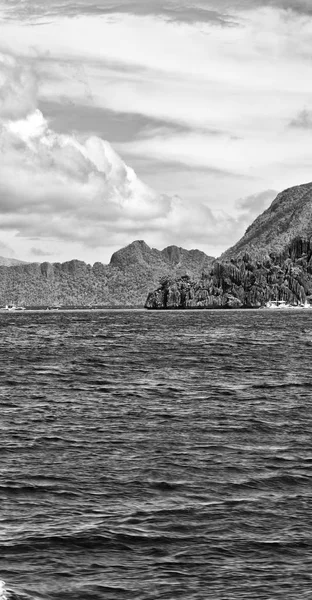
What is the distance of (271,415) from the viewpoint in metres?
40.8

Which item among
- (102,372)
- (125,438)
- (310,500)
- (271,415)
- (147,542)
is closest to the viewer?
(147,542)

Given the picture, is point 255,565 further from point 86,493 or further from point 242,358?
point 242,358

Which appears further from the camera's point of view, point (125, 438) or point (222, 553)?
point (125, 438)

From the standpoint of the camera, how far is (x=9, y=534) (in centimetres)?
2125

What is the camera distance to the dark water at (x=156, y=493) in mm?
18547

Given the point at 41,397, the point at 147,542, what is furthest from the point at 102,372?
the point at 147,542

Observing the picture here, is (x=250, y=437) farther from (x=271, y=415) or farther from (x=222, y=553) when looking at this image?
(x=222, y=553)

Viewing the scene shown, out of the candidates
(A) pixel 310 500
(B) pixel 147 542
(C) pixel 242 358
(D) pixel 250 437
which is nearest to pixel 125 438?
(D) pixel 250 437

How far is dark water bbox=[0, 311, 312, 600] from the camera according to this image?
60.8ft

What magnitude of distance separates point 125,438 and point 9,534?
1344cm

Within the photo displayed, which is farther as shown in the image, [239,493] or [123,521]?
[239,493]

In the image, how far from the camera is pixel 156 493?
2542 cm

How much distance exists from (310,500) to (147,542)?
20.8 ft

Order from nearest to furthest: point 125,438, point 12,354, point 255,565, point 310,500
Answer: point 255,565, point 310,500, point 125,438, point 12,354
